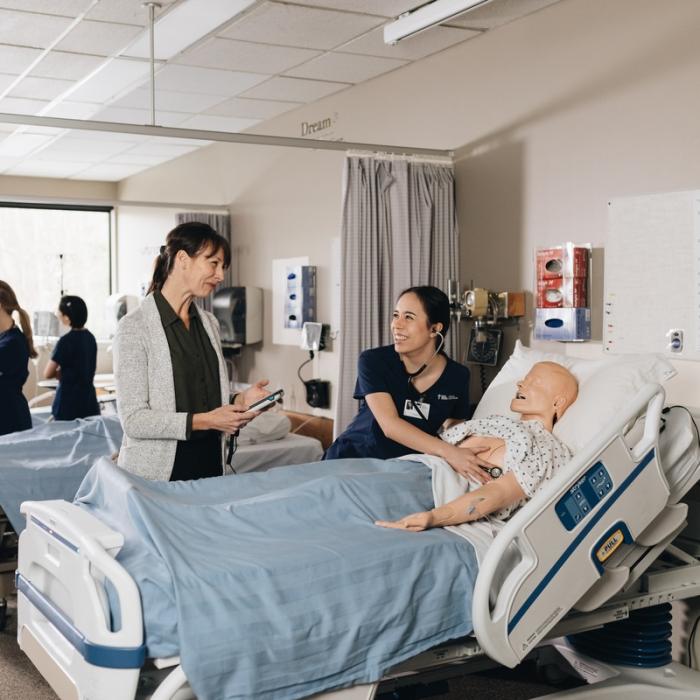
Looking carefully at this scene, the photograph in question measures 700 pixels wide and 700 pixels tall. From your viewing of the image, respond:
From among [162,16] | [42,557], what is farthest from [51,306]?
[42,557]

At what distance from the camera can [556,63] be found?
3711 millimetres

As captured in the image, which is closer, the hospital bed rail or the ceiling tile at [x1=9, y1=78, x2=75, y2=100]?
the hospital bed rail

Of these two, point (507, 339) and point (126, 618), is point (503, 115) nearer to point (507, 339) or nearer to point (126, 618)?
point (507, 339)

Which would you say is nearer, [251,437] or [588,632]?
[588,632]

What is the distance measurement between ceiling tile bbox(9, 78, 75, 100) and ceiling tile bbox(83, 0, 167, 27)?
47.0 inches

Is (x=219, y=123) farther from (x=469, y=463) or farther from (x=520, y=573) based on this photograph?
(x=520, y=573)

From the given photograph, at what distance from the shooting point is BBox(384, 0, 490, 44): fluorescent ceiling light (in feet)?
11.0

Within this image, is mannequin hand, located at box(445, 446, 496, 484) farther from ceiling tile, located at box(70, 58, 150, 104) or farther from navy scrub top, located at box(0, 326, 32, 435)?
ceiling tile, located at box(70, 58, 150, 104)

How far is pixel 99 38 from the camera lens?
4.18 m

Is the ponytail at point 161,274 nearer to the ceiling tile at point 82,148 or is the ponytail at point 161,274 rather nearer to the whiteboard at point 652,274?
the whiteboard at point 652,274

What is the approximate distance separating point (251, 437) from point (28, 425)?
106 centimetres

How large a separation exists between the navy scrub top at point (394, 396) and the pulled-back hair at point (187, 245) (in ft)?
2.12

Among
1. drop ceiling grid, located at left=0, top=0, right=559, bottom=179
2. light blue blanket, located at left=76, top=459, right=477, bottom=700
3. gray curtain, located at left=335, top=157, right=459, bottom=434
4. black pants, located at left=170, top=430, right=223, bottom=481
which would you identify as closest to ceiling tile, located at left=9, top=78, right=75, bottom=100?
drop ceiling grid, located at left=0, top=0, right=559, bottom=179

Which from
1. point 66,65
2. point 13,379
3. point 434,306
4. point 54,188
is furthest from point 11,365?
point 54,188
